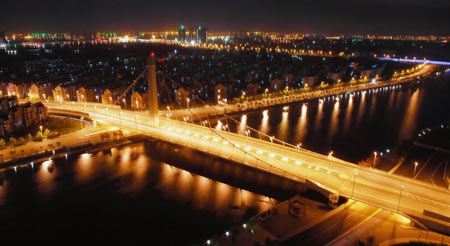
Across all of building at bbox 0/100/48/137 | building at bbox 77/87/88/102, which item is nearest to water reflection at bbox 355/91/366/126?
building at bbox 0/100/48/137

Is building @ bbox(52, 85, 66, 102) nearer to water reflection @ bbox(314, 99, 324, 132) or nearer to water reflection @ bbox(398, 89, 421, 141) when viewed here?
water reflection @ bbox(314, 99, 324, 132)

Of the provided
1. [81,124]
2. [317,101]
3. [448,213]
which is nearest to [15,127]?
[81,124]

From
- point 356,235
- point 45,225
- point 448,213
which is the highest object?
point 448,213

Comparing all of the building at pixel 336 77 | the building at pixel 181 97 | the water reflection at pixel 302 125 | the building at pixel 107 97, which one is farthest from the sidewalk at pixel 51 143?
the building at pixel 336 77

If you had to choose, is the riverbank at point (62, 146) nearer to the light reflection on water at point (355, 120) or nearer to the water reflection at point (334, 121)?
the light reflection on water at point (355, 120)

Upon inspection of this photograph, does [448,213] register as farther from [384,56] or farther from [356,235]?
[384,56]

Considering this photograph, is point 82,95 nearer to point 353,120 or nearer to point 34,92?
point 34,92

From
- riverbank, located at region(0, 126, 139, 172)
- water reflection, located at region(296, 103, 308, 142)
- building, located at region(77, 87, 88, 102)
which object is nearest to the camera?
riverbank, located at region(0, 126, 139, 172)
